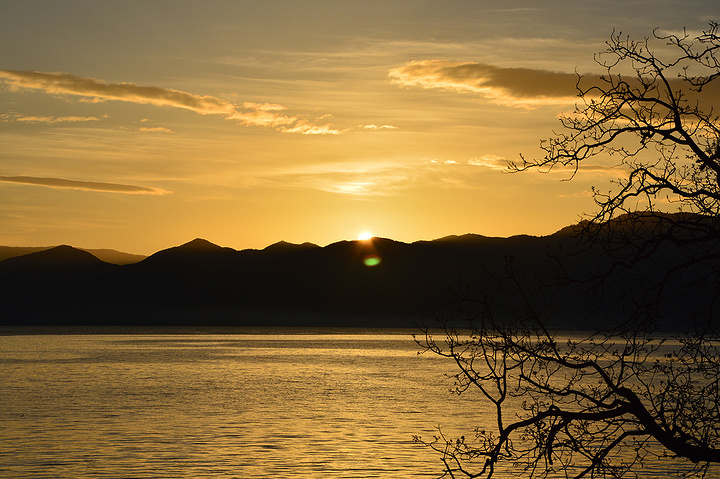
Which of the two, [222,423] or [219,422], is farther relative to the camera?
[219,422]

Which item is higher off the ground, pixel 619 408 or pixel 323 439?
pixel 619 408

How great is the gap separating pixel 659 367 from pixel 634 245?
153 cm

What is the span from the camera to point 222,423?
48438 millimetres

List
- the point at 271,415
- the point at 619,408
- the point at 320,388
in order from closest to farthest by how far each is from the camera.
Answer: the point at 619,408, the point at 271,415, the point at 320,388

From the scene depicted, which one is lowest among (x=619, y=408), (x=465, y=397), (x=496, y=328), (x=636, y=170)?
(x=465, y=397)

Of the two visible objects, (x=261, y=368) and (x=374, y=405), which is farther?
(x=261, y=368)

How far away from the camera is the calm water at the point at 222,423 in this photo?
33.5 m

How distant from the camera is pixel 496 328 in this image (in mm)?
10500

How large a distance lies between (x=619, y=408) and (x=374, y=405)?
51534 mm

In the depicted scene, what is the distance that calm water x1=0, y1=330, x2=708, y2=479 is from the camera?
33531 millimetres

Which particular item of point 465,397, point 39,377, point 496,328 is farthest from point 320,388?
point 496,328

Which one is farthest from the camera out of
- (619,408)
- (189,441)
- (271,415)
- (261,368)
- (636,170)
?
(261,368)

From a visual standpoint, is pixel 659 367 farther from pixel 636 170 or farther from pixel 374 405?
pixel 374 405

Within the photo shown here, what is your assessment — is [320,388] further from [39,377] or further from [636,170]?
[636,170]
